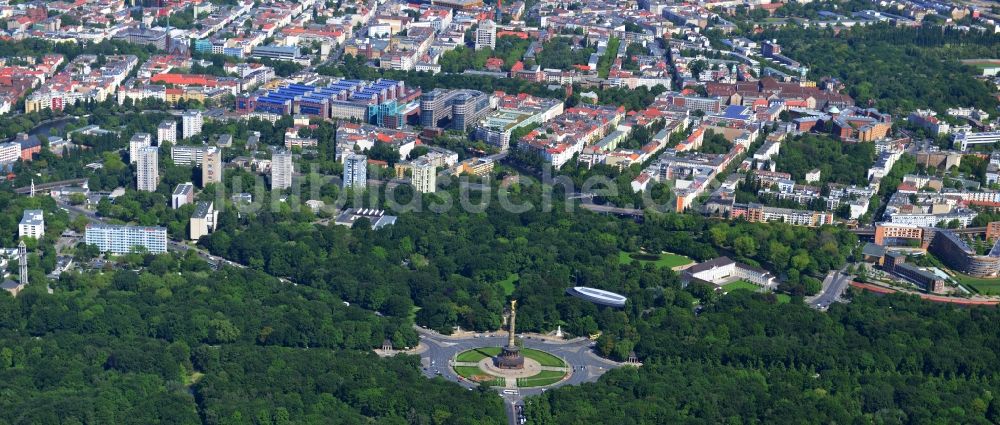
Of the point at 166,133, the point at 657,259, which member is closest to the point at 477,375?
the point at 657,259

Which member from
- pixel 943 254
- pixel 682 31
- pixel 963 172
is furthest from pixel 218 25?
pixel 943 254

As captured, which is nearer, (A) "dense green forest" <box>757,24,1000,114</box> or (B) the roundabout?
(B) the roundabout

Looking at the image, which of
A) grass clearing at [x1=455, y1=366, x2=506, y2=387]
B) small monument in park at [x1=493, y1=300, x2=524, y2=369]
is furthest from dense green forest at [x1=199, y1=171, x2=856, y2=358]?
grass clearing at [x1=455, y1=366, x2=506, y2=387]

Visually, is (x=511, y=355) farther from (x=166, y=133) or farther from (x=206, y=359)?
(x=166, y=133)

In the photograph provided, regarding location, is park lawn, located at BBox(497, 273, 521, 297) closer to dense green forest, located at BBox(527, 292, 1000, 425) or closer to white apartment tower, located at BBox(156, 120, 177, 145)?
dense green forest, located at BBox(527, 292, 1000, 425)

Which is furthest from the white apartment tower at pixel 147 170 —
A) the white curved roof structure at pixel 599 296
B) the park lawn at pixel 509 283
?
the white curved roof structure at pixel 599 296
